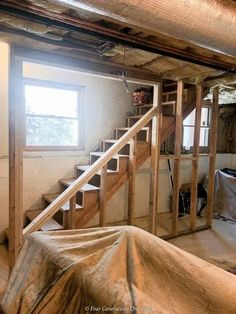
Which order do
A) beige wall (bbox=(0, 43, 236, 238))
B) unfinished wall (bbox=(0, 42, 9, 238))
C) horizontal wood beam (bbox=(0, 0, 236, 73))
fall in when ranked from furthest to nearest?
beige wall (bbox=(0, 43, 236, 238)) → unfinished wall (bbox=(0, 42, 9, 238)) → horizontal wood beam (bbox=(0, 0, 236, 73))

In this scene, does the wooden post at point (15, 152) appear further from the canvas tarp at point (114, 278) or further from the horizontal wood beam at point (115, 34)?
the canvas tarp at point (114, 278)

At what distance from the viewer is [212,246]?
11.3ft

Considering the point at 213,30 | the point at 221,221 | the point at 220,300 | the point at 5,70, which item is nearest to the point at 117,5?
the point at 213,30

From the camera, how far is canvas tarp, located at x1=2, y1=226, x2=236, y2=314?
112 cm

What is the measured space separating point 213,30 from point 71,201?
2.14 m

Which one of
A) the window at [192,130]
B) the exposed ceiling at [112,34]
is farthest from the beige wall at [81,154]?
the exposed ceiling at [112,34]

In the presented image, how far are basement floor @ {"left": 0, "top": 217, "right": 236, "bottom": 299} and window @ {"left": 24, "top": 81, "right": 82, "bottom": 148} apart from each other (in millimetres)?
1556

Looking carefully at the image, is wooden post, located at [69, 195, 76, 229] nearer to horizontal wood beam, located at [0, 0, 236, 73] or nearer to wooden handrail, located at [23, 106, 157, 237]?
wooden handrail, located at [23, 106, 157, 237]

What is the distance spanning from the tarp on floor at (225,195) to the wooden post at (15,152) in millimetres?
3763

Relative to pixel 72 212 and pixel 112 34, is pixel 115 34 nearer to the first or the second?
pixel 112 34

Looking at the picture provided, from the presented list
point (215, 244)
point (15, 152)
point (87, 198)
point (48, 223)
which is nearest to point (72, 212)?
point (87, 198)

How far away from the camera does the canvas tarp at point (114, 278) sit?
1.12m

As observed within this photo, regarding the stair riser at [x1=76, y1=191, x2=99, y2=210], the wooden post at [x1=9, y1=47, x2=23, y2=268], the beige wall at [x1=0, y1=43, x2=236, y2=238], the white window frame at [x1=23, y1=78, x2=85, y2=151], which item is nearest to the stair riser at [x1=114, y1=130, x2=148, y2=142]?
the beige wall at [x1=0, y1=43, x2=236, y2=238]

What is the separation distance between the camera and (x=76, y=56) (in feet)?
8.71
